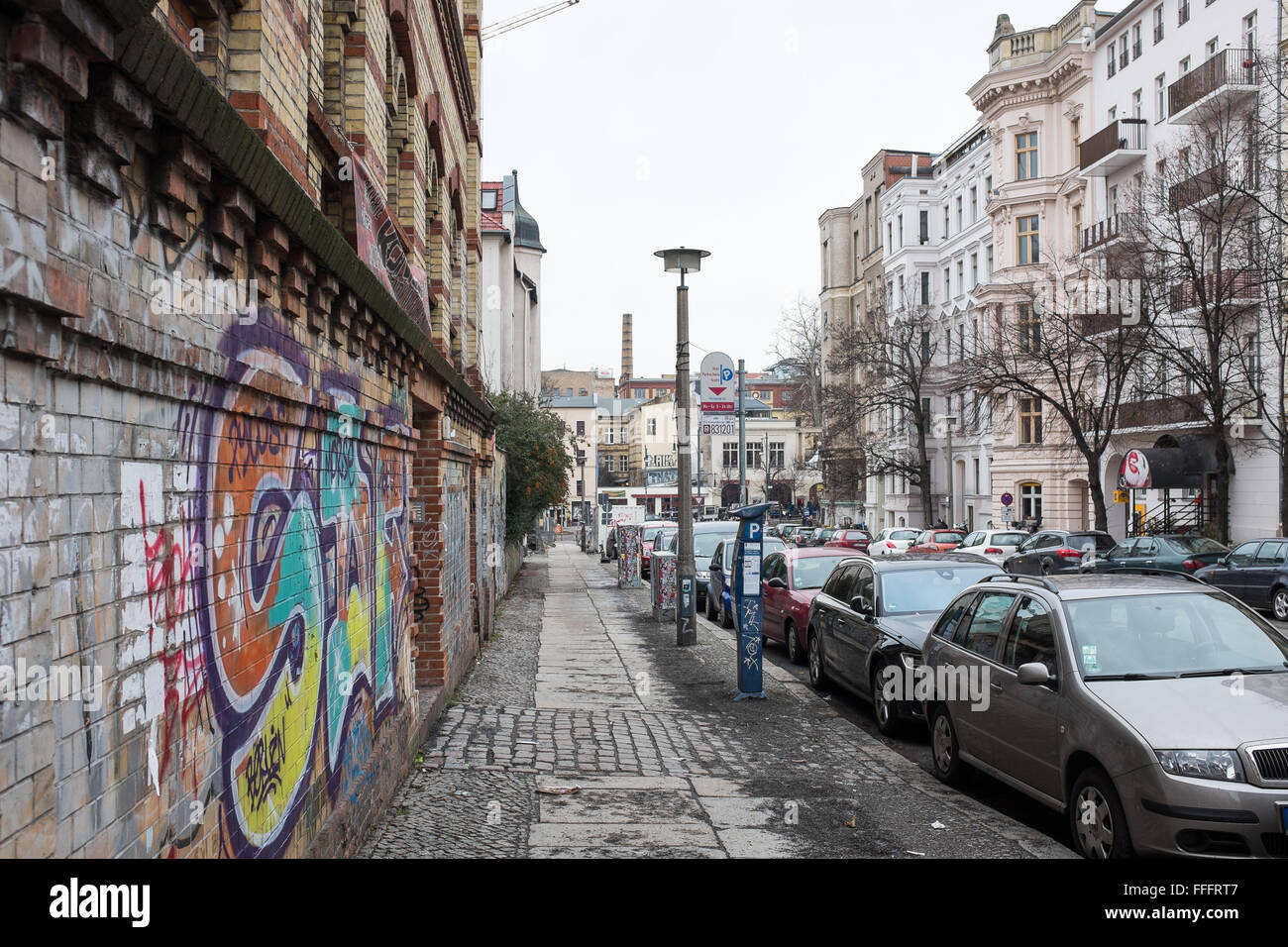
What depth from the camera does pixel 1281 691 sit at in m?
6.18

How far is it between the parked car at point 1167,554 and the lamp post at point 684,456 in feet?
34.8

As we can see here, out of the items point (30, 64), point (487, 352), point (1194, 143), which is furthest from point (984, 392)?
Answer: point (30, 64)

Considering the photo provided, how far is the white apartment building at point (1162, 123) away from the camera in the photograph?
109 ft

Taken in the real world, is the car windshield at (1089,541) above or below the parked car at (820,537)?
above

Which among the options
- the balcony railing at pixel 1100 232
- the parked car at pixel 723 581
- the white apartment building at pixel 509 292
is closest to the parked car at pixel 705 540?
the parked car at pixel 723 581

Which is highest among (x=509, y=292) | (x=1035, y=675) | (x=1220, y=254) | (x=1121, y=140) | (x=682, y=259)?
(x=1121, y=140)

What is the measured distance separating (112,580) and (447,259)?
11355 millimetres

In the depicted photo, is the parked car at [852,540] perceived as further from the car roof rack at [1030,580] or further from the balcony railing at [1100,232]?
the car roof rack at [1030,580]

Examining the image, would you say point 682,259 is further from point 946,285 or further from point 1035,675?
point 946,285

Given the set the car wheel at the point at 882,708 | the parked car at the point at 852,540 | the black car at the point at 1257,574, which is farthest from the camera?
the parked car at the point at 852,540

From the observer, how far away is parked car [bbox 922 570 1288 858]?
215 inches

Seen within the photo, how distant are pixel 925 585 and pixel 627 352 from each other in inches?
5016

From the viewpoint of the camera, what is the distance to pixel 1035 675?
22.0 ft

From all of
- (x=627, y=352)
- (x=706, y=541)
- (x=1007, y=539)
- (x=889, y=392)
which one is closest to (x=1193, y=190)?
(x=1007, y=539)
